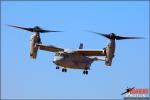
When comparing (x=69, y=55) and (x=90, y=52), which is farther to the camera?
(x=69, y=55)

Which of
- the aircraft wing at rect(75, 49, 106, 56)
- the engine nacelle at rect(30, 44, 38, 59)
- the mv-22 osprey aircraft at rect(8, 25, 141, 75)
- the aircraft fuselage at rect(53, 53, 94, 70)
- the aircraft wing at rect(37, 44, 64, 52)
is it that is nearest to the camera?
the aircraft wing at rect(75, 49, 106, 56)

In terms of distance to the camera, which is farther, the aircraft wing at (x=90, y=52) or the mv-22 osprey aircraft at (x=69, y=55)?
the mv-22 osprey aircraft at (x=69, y=55)

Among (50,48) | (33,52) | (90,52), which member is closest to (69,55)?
(90,52)

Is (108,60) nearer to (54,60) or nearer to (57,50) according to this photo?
(54,60)

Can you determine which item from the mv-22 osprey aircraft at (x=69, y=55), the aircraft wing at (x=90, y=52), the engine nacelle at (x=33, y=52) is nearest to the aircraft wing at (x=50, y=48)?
the mv-22 osprey aircraft at (x=69, y=55)

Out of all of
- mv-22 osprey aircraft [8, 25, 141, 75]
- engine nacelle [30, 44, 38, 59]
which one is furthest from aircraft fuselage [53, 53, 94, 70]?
engine nacelle [30, 44, 38, 59]

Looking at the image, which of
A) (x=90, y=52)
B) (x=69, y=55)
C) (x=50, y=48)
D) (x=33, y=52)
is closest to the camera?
(x=90, y=52)

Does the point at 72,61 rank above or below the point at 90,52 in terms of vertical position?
below

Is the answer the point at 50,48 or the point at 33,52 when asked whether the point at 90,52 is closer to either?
the point at 33,52

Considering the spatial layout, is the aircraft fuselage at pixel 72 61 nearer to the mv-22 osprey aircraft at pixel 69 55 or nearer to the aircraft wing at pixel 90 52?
the mv-22 osprey aircraft at pixel 69 55

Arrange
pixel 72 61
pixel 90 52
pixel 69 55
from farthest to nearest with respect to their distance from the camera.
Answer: pixel 69 55, pixel 90 52, pixel 72 61

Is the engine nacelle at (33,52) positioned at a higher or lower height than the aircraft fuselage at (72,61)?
higher

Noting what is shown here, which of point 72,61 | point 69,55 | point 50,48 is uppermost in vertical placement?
point 50,48

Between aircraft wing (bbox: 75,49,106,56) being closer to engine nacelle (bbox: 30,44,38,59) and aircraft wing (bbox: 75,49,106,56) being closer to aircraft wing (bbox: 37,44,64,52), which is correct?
aircraft wing (bbox: 37,44,64,52)
